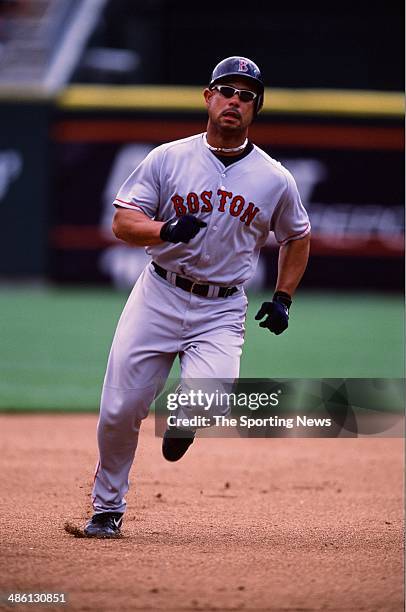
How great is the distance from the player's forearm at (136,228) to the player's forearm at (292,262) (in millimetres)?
687

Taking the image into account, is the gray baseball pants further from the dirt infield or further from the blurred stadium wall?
the blurred stadium wall

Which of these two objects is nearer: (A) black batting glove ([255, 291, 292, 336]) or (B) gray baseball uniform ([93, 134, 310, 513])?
(B) gray baseball uniform ([93, 134, 310, 513])

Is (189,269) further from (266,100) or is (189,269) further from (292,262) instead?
(266,100)

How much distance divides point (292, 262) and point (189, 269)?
0.52 meters

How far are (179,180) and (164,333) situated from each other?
0.63m

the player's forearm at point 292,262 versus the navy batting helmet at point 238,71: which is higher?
the navy batting helmet at point 238,71

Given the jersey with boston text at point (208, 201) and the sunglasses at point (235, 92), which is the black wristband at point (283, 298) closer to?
the jersey with boston text at point (208, 201)

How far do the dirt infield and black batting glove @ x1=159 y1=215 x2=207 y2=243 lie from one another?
3.99 feet

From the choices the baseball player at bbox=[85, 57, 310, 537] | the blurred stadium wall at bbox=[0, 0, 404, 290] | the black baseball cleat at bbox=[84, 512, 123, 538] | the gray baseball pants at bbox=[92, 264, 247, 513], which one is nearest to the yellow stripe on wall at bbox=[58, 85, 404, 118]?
the blurred stadium wall at bbox=[0, 0, 404, 290]

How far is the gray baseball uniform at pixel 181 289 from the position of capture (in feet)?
15.7

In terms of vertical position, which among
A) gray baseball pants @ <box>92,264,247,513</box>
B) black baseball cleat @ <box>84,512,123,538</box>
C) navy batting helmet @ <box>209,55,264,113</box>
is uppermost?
navy batting helmet @ <box>209,55,264,113</box>

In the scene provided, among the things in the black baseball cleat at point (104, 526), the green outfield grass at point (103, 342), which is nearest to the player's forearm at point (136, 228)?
the black baseball cleat at point (104, 526)

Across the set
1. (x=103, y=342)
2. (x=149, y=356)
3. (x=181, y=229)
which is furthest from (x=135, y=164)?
(x=181, y=229)

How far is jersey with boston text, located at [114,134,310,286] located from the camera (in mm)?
4789
